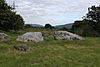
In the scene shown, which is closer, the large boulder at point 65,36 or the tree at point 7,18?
the large boulder at point 65,36

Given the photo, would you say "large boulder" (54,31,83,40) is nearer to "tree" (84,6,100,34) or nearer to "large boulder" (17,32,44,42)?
"large boulder" (17,32,44,42)

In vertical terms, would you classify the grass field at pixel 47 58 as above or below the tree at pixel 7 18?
below

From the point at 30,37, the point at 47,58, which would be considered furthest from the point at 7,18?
the point at 47,58

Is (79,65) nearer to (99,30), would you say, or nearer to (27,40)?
(27,40)

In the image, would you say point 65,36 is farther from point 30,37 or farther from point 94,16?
point 94,16

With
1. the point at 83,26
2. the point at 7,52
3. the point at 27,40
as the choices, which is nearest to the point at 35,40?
the point at 27,40

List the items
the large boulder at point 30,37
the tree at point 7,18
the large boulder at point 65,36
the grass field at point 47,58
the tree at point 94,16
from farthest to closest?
1. the tree at point 94,16
2. the tree at point 7,18
3. the large boulder at point 65,36
4. the large boulder at point 30,37
5. the grass field at point 47,58

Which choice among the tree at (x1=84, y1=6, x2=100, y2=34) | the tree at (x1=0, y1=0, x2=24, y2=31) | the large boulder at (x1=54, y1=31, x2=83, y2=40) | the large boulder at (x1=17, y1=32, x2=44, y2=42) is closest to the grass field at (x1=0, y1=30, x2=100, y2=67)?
the large boulder at (x1=17, y1=32, x2=44, y2=42)

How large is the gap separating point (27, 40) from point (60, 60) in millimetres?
6621

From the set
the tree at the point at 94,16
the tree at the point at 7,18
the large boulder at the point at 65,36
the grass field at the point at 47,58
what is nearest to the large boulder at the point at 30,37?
the large boulder at the point at 65,36

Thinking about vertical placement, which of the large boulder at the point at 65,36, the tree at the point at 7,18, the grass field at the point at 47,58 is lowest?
the grass field at the point at 47,58

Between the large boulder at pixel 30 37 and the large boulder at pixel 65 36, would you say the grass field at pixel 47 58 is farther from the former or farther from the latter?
the large boulder at pixel 65 36

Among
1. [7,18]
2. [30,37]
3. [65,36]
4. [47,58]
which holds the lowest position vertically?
[47,58]

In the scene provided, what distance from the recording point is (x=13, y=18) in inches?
1107
